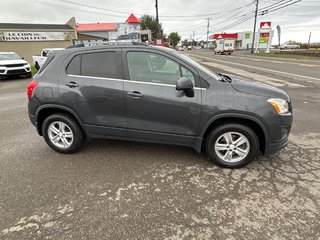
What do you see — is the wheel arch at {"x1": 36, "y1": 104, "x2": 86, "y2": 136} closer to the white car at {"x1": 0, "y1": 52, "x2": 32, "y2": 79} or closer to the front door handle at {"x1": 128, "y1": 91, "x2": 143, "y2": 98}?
the front door handle at {"x1": 128, "y1": 91, "x2": 143, "y2": 98}

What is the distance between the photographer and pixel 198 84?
9.95 ft

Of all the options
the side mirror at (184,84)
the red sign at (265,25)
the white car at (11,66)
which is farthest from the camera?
the red sign at (265,25)

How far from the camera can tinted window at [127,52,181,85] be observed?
318cm

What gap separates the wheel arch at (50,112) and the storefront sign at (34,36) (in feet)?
78.6

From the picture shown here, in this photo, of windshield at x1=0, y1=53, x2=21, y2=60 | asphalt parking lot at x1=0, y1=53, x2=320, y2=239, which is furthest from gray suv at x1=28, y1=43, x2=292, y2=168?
windshield at x1=0, y1=53, x2=21, y2=60

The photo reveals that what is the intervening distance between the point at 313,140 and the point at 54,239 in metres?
4.66

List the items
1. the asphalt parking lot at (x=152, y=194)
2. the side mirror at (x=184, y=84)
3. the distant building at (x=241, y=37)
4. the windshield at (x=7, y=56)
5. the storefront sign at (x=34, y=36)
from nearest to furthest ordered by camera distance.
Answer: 1. the asphalt parking lot at (x=152, y=194)
2. the side mirror at (x=184, y=84)
3. the windshield at (x=7, y=56)
4. the storefront sign at (x=34, y=36)
5. the distant building at (x=241, y=37)

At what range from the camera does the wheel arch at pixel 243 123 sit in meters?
2.96

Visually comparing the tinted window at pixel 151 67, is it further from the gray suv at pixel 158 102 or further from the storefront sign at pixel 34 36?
the storefront sign at pixel 34 36

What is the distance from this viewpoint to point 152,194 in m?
2.71

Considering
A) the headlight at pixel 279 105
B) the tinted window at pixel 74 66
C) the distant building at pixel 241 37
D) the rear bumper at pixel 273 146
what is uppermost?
the distant building at pixel 241 37

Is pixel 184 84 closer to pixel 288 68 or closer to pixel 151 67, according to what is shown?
pixel 151 67

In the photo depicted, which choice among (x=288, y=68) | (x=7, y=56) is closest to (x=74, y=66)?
(x=7, y=56)

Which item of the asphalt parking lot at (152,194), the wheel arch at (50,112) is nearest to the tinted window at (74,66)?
the wheel arch at (50,112)
